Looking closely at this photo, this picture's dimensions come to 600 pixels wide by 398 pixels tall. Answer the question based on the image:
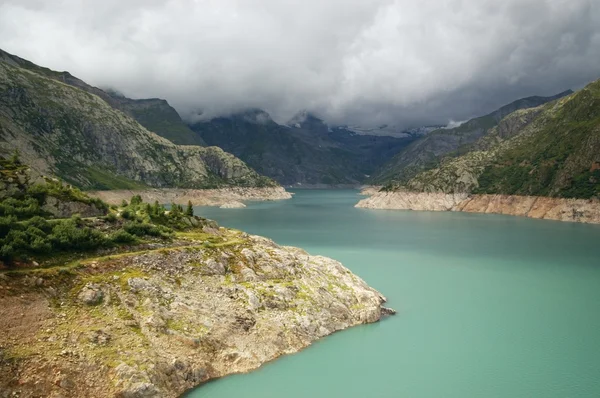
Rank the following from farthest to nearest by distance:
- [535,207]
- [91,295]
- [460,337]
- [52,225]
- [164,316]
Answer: [535,207], [460,337], [52,225], [164,316], [91,295]

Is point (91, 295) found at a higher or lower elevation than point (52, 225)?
lower

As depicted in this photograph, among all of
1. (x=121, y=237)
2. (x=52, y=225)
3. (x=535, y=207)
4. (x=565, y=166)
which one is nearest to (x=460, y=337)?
(x=121, y=237)

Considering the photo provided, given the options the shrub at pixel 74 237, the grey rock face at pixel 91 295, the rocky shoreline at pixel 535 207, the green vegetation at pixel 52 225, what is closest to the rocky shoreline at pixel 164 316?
the grey rock face at pixel 91 295

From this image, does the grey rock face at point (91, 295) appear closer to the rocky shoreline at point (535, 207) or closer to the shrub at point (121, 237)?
the shrub at point (121, 237)

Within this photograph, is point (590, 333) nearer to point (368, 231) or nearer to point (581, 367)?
point (581, 367)

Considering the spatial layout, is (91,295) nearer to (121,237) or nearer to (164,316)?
(164,316)

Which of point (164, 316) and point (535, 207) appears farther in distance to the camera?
point (535, 207)

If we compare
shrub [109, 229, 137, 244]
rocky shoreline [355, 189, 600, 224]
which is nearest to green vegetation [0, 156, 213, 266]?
shrub [109, 229, 137, 244]

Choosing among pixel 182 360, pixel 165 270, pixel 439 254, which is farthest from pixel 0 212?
pixel 439 254
